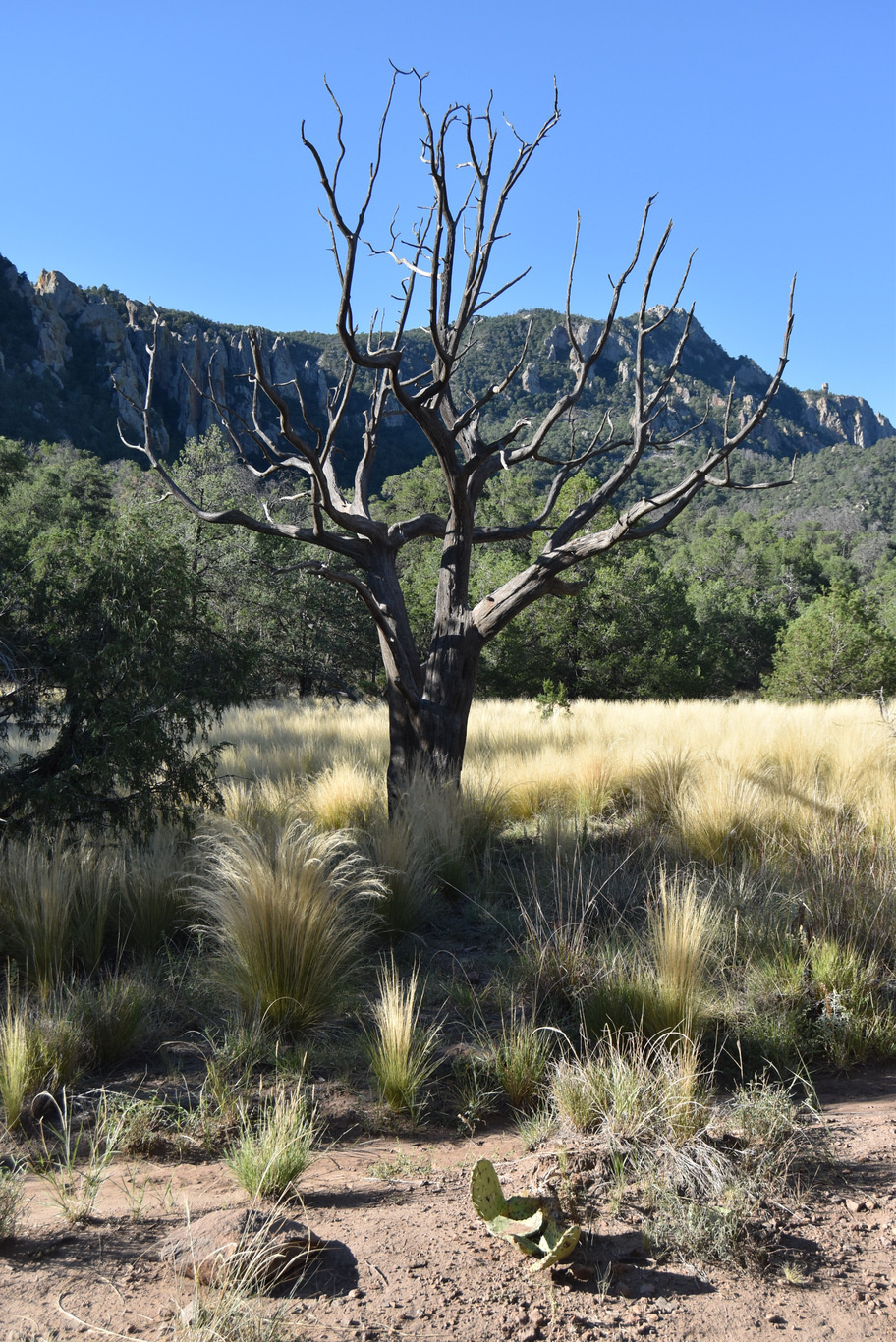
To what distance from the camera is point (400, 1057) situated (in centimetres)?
318

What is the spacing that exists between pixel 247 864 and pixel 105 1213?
6.34 ft

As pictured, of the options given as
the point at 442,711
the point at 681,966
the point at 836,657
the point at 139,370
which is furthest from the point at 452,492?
the point at 139,370

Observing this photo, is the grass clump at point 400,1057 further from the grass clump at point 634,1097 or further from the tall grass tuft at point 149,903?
the tall grass tuft at point 149,903

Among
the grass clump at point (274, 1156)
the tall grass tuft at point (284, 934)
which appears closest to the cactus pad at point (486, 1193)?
the grass clump at point (274, 1156)

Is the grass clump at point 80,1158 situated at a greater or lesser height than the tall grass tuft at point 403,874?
lesser

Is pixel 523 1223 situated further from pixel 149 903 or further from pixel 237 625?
pixel 237 625

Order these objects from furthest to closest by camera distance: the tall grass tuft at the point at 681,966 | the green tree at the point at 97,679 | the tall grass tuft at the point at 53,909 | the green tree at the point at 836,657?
the green tree at the point at 836,657 → the green tree at the point at 97,679 → the tall grass tuft at the point at 53,909 → the tall grass tuft at the point at 681,966

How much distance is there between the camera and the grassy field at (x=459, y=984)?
2873 mm

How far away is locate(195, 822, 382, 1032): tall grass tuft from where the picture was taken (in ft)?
12.4

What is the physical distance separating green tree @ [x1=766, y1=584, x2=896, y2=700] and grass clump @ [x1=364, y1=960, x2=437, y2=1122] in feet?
60.0

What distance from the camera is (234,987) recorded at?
382 centimetres

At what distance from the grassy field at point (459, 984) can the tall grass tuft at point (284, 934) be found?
0.01 meters

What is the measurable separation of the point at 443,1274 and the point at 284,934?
6.30 feet

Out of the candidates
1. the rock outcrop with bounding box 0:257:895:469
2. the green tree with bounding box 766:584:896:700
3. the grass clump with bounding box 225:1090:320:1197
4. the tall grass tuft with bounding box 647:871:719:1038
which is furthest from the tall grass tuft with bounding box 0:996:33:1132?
the rock outcrop with bounding box 0:257:895:469
